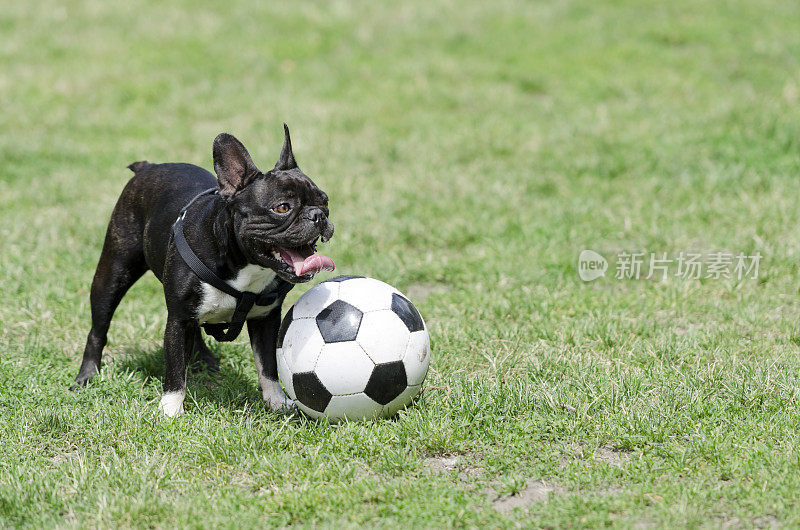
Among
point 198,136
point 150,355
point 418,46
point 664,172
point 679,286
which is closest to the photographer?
point 150,355

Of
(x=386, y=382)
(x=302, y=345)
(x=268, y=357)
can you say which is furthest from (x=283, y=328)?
(x=386, y=382)

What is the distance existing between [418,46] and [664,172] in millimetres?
4966

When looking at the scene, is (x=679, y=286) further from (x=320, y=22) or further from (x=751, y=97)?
(x=320, y=22)

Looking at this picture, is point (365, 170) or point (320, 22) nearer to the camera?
point (365, 170)

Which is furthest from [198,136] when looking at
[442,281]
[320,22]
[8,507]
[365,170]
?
[8,507]

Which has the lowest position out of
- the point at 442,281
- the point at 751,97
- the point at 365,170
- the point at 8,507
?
the point at 8,507

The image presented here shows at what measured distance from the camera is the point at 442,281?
699 centimetres

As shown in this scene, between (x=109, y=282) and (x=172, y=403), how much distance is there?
1.01 m

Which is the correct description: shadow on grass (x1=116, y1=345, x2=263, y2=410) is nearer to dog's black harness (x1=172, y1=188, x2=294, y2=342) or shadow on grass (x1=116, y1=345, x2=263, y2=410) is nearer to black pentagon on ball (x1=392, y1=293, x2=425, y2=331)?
dog's black harness (x1=172, y1=188, x2=294, y2=342)

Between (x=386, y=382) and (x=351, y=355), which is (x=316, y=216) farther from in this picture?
(x=386, y=382)

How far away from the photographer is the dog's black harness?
439cm

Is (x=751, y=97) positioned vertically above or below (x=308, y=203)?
above

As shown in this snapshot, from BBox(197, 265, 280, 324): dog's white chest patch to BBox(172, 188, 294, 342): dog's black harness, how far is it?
0.09 ft

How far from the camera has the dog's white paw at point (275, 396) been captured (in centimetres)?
478
